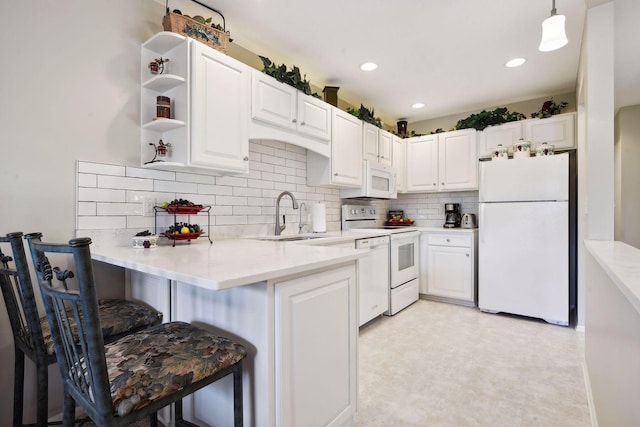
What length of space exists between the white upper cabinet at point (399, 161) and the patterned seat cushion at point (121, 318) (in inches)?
132

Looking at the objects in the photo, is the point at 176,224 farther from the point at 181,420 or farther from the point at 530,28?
the point at 530,28

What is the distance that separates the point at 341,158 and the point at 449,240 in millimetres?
1683

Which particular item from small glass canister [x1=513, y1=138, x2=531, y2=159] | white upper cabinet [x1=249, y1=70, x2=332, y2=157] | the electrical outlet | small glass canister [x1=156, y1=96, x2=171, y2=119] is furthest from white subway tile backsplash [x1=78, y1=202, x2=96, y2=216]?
small glass canister [x1=513, y1=138, x2=531, y2=159]

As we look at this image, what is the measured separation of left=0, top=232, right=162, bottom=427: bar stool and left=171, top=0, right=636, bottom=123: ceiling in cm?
185

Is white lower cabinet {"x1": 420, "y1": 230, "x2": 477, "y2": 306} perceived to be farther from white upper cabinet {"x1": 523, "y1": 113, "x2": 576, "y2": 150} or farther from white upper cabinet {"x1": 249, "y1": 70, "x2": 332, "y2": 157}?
white upper cabinet {"x1": 249, "y1": 70, "x2": 332, "y2": 157}

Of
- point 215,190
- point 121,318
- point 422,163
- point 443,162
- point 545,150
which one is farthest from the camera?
point 422,163

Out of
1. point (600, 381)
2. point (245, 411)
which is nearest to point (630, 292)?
point (600, 381)

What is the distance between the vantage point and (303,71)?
312 cm

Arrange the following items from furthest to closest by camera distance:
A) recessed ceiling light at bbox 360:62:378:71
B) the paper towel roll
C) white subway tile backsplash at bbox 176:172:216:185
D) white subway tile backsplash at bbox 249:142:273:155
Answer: the paper towel roll < recessed ceiling light at bbox 360:62:378:71 < white subway tile backsplash at bbox 249:142:273:155 < white subway tile backsplash at bbox 176:172:216:185

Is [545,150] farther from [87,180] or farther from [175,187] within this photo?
[87,180]

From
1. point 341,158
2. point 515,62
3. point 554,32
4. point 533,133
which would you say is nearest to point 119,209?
point 341,158

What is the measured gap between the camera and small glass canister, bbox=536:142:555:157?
3289mm

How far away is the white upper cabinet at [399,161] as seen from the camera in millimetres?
4164

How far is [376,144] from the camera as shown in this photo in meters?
3.78
